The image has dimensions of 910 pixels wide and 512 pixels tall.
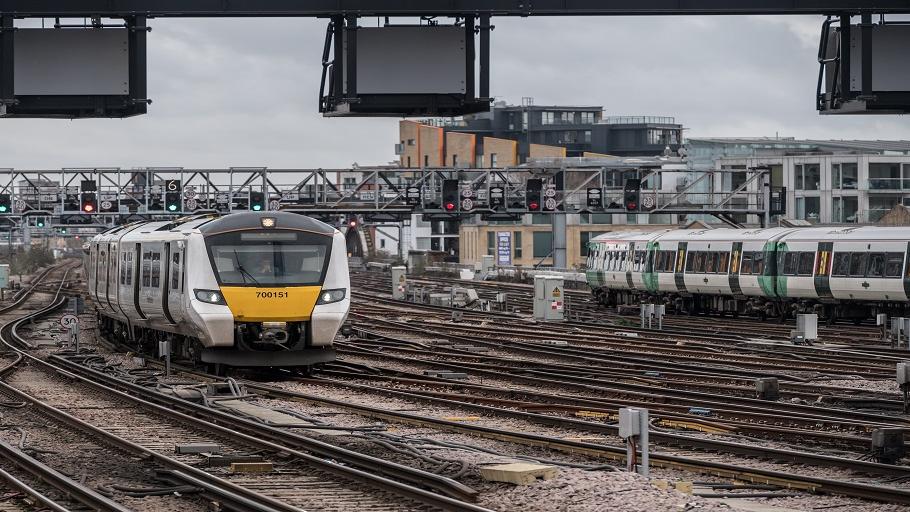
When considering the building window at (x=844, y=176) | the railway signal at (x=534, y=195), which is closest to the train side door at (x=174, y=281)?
the railway signal at (x=534, y=195)

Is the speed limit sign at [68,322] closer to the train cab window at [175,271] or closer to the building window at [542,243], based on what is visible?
the train cab window at [175,271]

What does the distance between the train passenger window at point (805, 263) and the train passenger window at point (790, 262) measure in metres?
0.14

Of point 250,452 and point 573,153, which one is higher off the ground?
point 573,153

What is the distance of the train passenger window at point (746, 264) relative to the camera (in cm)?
4409

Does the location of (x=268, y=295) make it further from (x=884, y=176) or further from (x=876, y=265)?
(x=884, y=176)

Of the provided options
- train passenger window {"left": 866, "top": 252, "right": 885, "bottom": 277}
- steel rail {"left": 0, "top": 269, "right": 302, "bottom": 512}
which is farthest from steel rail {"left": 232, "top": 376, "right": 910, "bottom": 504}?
train passenger window {"left": 866, "top": 252, "right": 885, "bottom": 277}

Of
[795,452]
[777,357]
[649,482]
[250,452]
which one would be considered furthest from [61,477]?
[777,357]

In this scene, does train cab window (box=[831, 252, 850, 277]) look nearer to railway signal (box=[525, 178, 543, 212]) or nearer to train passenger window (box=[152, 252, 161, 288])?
railway signal (box=[525, 178, 543, 212])

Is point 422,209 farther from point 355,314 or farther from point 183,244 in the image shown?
point 183,244

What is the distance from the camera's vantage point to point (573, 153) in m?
130

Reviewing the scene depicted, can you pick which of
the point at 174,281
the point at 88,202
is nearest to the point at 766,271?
the point at 174,281

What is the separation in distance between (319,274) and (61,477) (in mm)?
11367

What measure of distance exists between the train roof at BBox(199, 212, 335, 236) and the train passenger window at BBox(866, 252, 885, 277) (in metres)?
18.6

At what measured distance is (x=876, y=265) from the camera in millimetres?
38500
